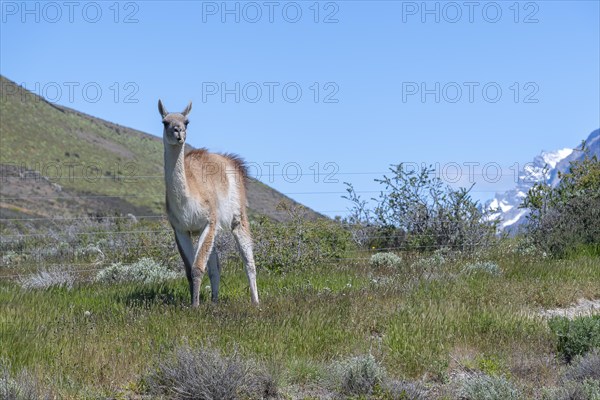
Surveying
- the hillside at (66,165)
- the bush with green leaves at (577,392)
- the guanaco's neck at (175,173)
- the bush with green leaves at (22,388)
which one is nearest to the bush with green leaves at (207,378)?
the bush with green leaves at (22,388)

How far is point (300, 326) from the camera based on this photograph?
799cm

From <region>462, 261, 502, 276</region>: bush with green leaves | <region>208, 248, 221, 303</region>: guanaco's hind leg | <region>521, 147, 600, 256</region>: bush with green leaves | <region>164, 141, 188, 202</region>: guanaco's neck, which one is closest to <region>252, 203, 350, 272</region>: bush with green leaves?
<region>208, 248, 221, 303</region>: guanaco's hind leg

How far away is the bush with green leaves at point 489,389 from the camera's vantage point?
6.37 m

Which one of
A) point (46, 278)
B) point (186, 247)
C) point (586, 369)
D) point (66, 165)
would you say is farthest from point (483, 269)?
point (66, 165)

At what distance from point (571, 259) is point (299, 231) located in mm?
5136

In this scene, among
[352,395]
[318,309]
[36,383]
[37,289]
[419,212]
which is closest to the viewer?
[36,383]

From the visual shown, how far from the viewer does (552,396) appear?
6.48 meters

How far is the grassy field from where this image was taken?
6758mm

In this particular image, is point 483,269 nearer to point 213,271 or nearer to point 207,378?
point 213,271

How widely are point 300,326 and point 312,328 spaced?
0.12 m

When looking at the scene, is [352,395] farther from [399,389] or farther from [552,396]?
[552,396]


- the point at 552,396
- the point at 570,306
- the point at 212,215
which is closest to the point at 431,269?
the point at 570,306

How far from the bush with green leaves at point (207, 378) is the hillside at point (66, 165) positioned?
50.0 metres

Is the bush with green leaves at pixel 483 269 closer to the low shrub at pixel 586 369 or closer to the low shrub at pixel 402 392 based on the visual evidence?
the low shrub at pixel 586 369
